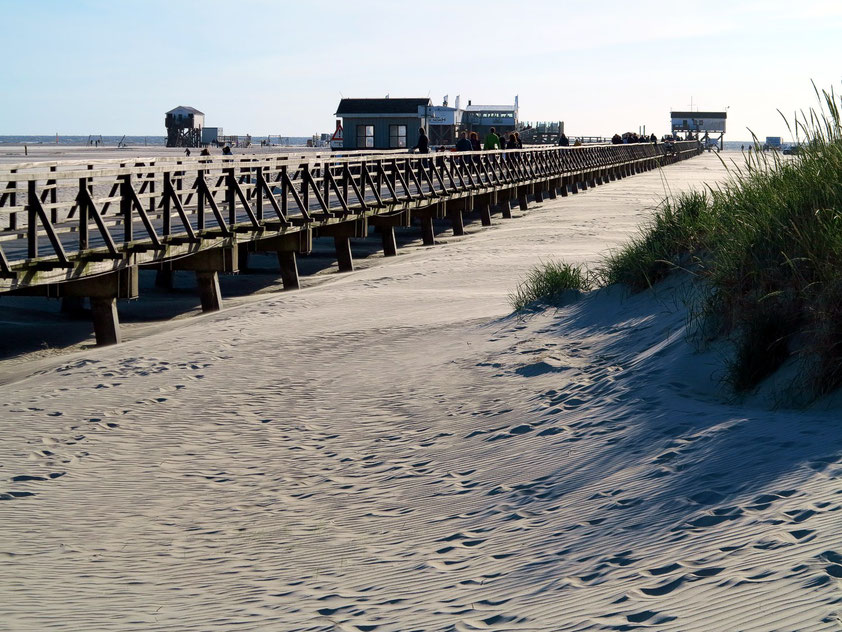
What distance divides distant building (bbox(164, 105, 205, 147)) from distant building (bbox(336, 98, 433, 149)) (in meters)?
53.1

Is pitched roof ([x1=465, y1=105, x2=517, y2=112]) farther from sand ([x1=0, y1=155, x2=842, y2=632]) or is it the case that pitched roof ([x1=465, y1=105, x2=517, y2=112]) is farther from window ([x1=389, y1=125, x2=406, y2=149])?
sand ([x1=0, y1=155, x2=842, y2=632])

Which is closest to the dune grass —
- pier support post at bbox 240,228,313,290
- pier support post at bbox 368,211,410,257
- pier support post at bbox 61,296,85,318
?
pier support post at bbox 240,228,313,290

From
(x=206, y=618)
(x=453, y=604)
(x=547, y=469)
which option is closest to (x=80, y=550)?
(x=206, y=618)

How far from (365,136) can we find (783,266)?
42238mm

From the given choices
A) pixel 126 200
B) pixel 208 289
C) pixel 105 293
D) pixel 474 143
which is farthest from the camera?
pixel 474 143

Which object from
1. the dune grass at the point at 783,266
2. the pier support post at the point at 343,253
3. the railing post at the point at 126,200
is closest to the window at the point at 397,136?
the pier support post at the point at 343,253

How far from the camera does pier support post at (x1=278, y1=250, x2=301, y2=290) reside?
1691 centimetres

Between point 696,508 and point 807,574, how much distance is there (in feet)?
2.98

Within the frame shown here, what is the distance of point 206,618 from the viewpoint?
13.7ft

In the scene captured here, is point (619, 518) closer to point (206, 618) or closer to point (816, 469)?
point (816, 469)

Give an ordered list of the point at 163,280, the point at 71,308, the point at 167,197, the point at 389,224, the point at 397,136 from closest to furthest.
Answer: the point at 167,197 → the point at 71,308 → the point at 163,280 → the point at 389,224 → the point at 397,136

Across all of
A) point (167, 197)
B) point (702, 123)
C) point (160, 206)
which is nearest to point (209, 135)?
point (702, 123)

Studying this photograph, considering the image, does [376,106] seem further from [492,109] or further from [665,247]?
[665,247]

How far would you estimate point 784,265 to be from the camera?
605 cm
